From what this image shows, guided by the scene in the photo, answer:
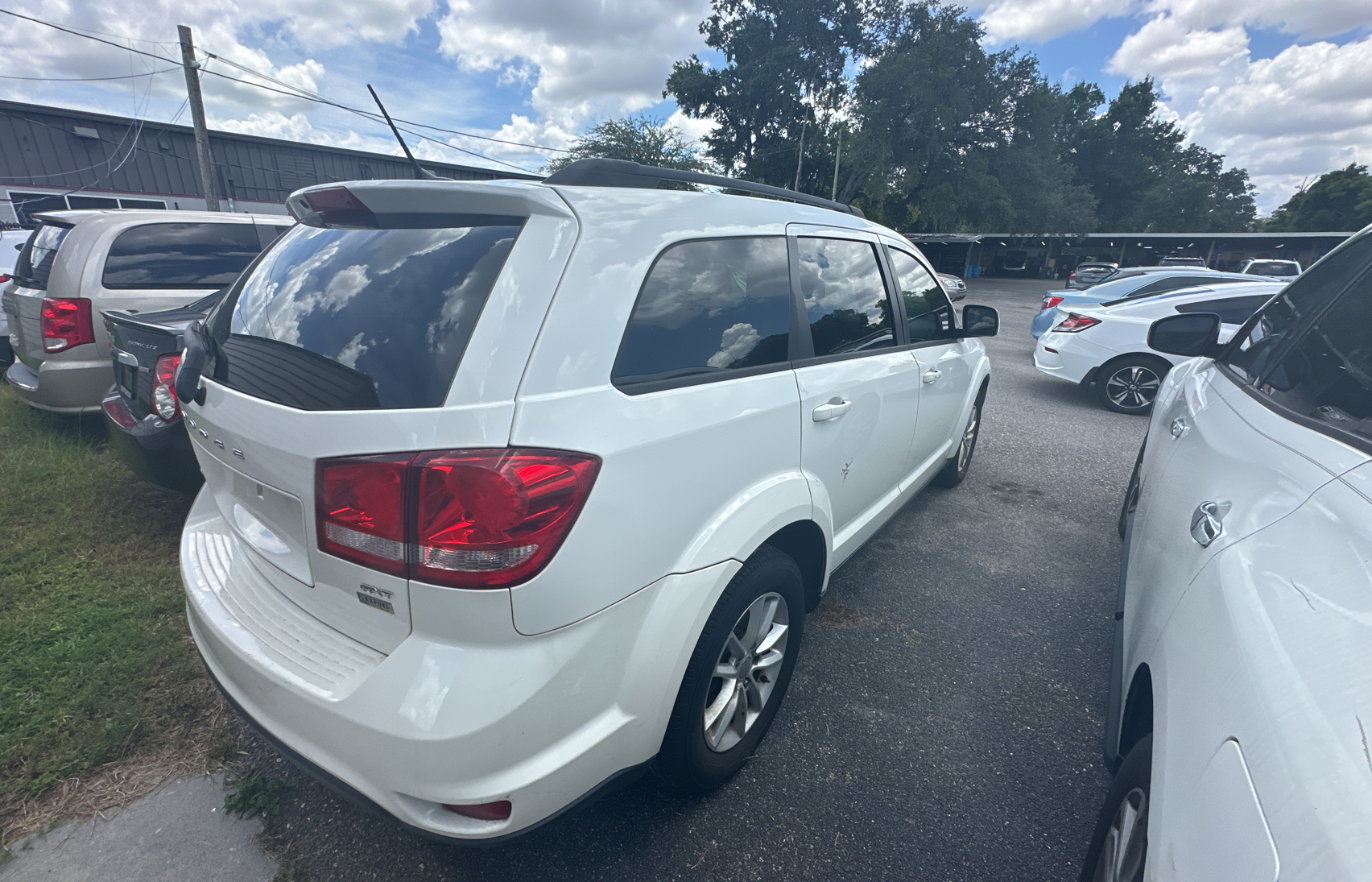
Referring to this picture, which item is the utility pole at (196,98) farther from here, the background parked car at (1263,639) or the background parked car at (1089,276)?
the background parked car at (1089,276)

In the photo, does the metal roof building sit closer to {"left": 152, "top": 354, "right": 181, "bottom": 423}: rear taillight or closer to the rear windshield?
{"left": 152, "top": 354, "right": 181, "bottom": 423}: rear taillight

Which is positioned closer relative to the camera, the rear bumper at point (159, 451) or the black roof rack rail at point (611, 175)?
the black roof rack rail at point (611, 175)

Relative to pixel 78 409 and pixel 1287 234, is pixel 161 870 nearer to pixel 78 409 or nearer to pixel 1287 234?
pixel 78 409

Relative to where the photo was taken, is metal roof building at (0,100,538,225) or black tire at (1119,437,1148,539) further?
metal roof building at (0,100,538,225)

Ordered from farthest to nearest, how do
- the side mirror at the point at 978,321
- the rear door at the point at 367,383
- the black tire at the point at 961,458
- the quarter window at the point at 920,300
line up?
the black tire at the point at 961,458 → the side mirror at the point at 978,321 → the quarter window at the point at 920,300 → the rear door at the point at 367,383

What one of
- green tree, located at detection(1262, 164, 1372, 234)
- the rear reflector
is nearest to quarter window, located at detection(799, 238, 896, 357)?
the rear reflector

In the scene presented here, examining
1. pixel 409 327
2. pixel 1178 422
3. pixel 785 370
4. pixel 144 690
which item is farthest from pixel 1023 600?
pixel 144 690

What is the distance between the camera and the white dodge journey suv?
1.27m

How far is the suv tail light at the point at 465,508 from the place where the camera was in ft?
4.06

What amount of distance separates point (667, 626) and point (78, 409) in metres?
4.90

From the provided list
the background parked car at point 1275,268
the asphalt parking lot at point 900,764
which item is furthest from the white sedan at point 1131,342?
the background parked car at point 1275,268

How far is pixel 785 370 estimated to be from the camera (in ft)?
6.59

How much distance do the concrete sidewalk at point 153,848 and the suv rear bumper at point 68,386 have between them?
3.54 m

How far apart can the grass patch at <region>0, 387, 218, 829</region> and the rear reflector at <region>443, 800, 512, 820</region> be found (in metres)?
1.50
